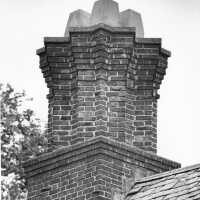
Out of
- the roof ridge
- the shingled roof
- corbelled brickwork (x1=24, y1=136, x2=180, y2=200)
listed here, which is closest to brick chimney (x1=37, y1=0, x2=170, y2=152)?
corbelled brickwork (x1=24, y1=136, x2=180, y2=200)

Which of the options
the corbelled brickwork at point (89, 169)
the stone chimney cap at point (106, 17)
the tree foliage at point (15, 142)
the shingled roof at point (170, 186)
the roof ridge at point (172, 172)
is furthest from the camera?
the tree foliage at point (15, 142)

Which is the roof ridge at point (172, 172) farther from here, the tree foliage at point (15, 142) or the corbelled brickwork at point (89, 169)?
the tree foliage at point (15, 142)

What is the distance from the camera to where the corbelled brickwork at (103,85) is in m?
13.8

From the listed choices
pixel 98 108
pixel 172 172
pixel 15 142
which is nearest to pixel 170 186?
pixel 172 172

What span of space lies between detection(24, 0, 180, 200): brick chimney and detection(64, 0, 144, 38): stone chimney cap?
0.07 feet

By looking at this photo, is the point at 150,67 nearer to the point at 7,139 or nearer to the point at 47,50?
the point at 47,50

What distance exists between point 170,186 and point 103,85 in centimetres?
241

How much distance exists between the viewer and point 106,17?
14.5 meters

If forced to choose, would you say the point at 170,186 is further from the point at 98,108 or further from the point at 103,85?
the point at 103,85

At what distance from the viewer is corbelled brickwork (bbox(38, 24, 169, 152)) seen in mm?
13797

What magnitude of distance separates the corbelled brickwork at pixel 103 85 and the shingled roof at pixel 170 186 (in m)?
1.08

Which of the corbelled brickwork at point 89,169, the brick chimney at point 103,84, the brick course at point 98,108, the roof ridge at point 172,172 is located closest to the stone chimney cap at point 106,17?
the brick chimney at point 103,84

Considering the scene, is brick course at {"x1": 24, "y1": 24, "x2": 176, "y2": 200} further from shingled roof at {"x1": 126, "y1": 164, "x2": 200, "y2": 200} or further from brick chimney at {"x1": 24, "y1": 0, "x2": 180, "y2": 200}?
shingled roof at {"x1": 126, "y1": 164, "x2": 200, "y2": 200}

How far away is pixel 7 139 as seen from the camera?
24531 millimetres
